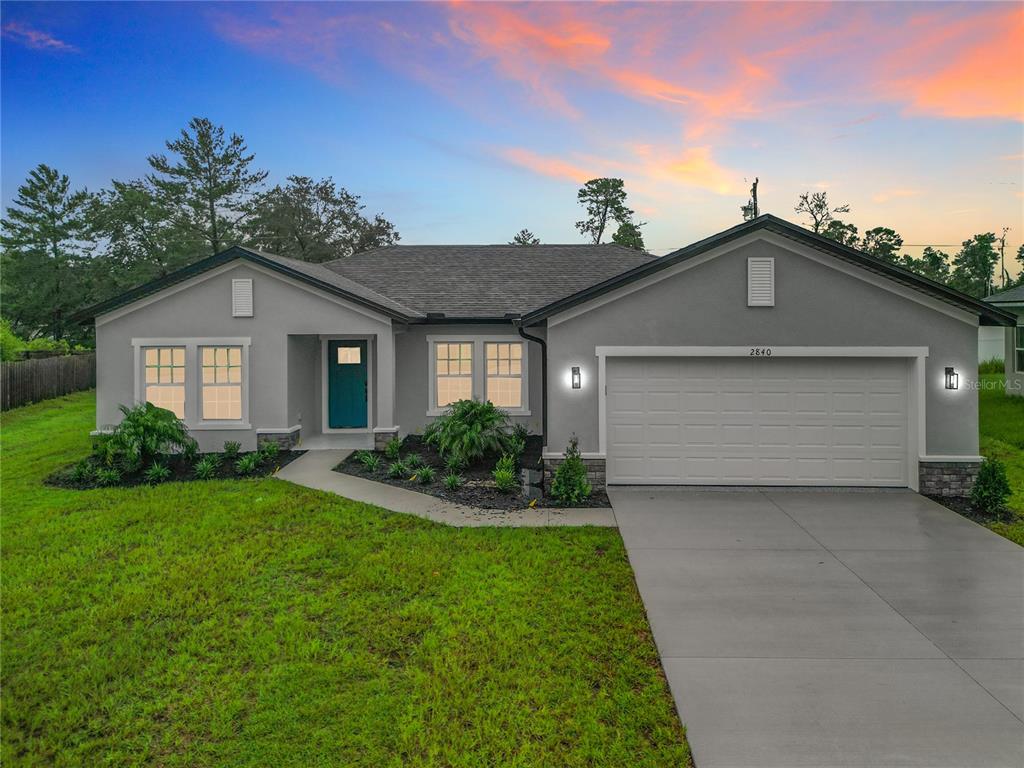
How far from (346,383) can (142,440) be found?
4.50 m

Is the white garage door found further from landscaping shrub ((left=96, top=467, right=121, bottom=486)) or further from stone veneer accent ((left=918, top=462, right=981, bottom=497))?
landscaping shrub ((left=96, top=467, right=121, bottom=486))

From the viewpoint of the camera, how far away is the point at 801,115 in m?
14.6

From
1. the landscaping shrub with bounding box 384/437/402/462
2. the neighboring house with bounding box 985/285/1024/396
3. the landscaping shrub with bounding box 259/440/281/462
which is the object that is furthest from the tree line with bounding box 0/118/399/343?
the neighboring house with bounding box 985/285/1024/396

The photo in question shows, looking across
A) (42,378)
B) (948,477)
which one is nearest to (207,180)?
(42,378)

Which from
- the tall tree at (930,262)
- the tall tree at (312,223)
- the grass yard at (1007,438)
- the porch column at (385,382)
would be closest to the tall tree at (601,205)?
the tall tree at (312,223)

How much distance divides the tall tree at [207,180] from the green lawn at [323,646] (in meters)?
31.3

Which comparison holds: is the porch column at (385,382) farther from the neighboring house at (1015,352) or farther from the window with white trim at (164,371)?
the neighboring house at (1015,352)

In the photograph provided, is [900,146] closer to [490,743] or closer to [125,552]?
[490,743]

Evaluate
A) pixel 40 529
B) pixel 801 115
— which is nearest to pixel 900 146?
pixel 801 115

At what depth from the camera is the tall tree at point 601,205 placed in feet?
130

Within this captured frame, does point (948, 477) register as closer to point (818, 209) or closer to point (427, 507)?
point (427, 507)

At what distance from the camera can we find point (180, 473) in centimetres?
1041

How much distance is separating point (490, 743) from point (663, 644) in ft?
6.01

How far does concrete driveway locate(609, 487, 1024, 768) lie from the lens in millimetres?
3492
